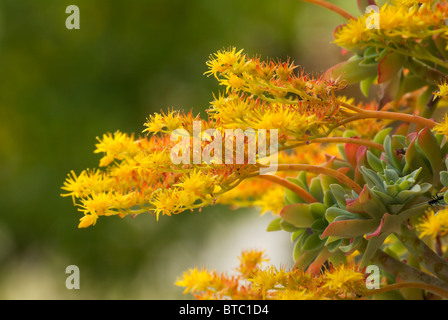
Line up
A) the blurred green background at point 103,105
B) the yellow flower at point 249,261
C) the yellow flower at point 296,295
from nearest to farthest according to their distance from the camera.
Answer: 1. the yellow flower at point 296,295
2. the yellow flower at point 249,261
3. the blurred green background at point 103,105

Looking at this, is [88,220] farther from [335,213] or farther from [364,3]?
[364,3]

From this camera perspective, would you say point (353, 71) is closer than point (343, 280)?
No

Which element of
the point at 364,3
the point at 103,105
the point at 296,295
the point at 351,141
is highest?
the point at 103,105

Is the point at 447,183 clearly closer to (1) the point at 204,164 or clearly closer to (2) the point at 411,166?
(2) the point at 411,166

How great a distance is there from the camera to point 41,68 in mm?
1964

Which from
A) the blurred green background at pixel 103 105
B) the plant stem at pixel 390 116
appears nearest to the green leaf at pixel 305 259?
the plant stem at pixel 390 116

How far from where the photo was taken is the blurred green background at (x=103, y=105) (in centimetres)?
193

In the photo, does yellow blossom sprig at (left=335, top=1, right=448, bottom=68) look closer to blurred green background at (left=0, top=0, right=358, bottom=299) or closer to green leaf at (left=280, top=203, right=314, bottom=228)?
green leaf at (left=280, top=203, right=314, bottom=228)

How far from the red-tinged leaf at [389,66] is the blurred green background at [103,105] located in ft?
4.69

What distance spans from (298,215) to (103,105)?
1.68 meters

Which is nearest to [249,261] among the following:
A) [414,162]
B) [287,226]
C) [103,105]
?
[287,226]

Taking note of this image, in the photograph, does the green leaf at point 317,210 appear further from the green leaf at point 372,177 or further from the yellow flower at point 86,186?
the yellow flower at point 86,186

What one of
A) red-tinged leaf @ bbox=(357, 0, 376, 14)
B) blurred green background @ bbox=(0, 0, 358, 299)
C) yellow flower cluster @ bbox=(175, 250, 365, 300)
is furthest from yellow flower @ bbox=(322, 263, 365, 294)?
blurred green background @ bbox=(0, 0, 358, 299)

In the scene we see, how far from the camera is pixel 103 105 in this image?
1.98 m
